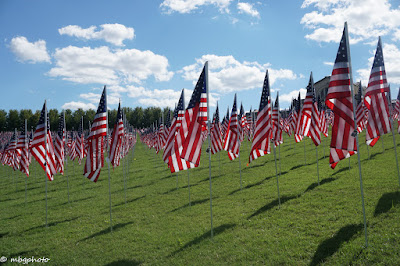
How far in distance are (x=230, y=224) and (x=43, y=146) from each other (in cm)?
1066

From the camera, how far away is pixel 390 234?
8.98 metres

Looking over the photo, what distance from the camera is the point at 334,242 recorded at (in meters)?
9.16

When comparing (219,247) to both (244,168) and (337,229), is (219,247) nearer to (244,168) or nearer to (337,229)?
(337,229)

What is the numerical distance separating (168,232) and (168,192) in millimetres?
8408

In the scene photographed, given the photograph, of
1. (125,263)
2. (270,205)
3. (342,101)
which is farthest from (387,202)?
(125,263)

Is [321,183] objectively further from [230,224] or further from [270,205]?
[230,224]

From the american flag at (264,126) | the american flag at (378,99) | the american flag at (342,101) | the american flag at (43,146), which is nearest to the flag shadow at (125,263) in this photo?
the american flag at (264,126)

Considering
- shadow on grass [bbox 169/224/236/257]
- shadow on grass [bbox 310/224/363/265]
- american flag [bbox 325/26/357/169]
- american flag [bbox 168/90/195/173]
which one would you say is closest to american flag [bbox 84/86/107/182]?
american flag [bbox 168/90/195/173]

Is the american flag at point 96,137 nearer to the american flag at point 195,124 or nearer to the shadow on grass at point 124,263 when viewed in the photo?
the american flag at point 195,124

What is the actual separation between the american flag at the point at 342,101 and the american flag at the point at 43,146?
13187 millimetres

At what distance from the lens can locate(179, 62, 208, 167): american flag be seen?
35.7 feet

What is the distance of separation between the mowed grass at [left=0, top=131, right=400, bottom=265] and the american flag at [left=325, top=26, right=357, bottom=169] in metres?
3.08

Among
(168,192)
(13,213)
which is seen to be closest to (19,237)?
(13,213)

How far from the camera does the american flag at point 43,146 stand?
14812 millimetres
